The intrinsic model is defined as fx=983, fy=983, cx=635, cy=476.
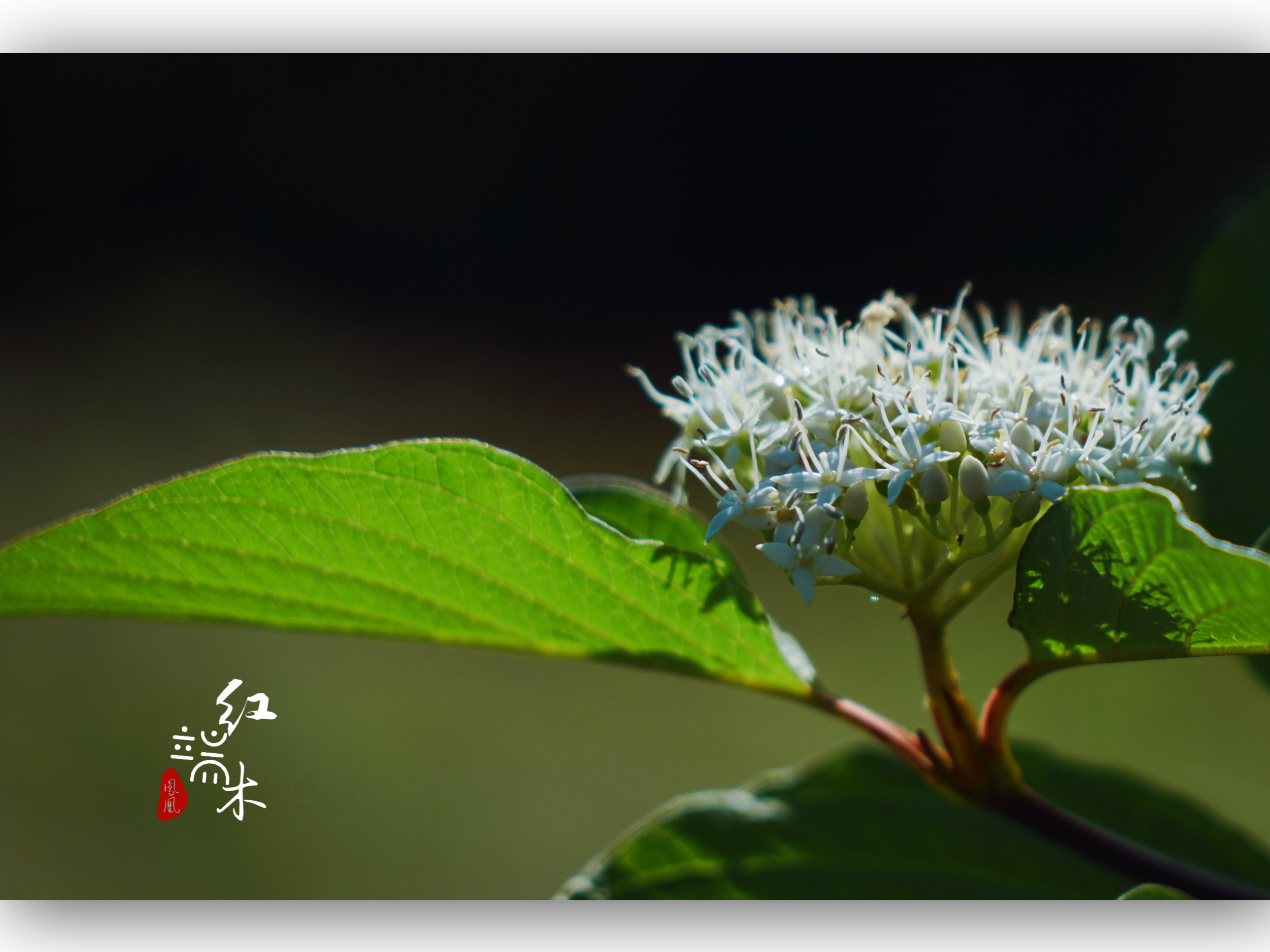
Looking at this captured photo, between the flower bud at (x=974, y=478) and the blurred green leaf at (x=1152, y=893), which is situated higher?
the flower bud at (x=974, y=478)

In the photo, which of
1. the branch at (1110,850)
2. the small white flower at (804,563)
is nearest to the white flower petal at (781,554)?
the small white flower at (804,563)

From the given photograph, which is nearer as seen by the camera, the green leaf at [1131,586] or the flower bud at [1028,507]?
the green leaf at [1131,586]

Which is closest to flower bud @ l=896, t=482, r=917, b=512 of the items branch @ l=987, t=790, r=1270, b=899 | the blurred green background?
branch @ l=987, t=790, r=1270, b=899

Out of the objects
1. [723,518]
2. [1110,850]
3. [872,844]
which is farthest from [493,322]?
[1110,850]

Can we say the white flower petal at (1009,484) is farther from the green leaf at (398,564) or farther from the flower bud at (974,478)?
the green leaf at (398,564)

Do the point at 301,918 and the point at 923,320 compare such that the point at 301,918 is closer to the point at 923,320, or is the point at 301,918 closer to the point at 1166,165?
the point at 923,320

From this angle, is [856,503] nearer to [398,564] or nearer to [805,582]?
[805,582]
